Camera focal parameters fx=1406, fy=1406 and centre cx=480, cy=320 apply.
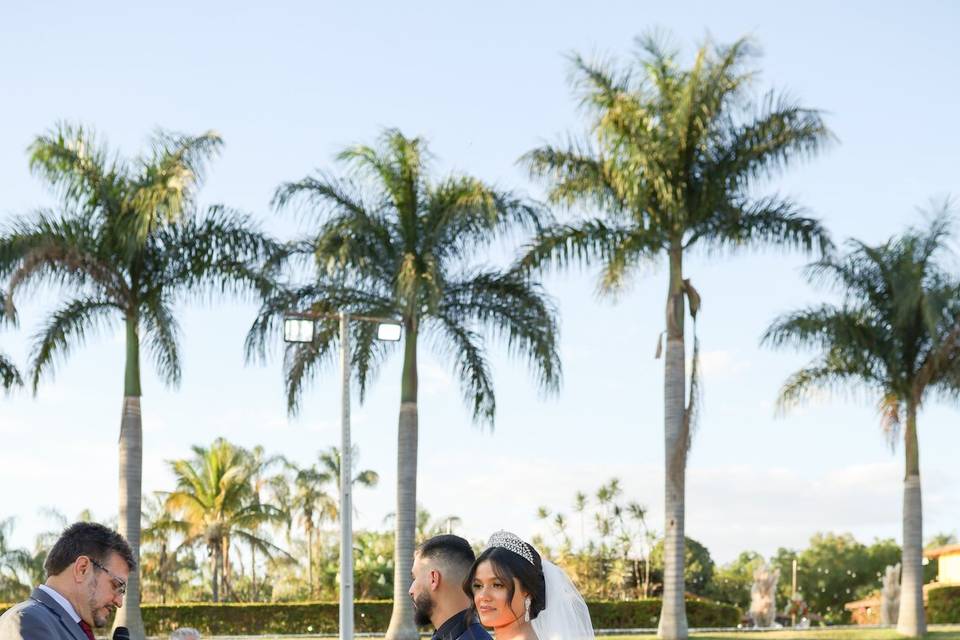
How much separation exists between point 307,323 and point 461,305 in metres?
9.90

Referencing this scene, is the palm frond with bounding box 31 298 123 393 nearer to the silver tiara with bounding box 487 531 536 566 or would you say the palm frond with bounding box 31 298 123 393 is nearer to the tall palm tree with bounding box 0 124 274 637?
the tall palm tree with bounding box 0 124 274 637

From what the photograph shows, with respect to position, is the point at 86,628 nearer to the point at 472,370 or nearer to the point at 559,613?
the point at 559,613

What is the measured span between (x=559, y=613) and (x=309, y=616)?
110 feet

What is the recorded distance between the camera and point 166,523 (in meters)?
51.2

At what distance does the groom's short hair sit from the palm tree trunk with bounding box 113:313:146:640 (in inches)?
942

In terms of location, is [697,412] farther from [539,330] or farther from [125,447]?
[125,447]

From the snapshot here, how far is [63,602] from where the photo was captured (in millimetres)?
4871

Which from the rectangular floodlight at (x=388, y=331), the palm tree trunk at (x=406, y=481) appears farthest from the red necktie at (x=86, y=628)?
the palm tree trunk at (x=406, y=481)

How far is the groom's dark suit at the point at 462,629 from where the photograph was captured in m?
4.91

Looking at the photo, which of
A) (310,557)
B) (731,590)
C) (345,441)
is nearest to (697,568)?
(731,590)

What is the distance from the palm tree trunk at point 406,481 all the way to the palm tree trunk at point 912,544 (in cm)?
1202

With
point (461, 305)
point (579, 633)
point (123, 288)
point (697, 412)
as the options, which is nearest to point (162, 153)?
point (123, 288)

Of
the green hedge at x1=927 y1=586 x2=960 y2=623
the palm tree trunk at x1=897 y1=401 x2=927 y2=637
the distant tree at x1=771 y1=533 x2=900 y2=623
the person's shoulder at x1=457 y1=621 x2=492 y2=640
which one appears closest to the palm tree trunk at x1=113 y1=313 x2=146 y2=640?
the palm tree trunk at x1=897 y1=401 x2=927 y2=637

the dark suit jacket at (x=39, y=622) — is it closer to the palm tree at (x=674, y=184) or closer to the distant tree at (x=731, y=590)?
the palm tree at (x=674, y=184)
